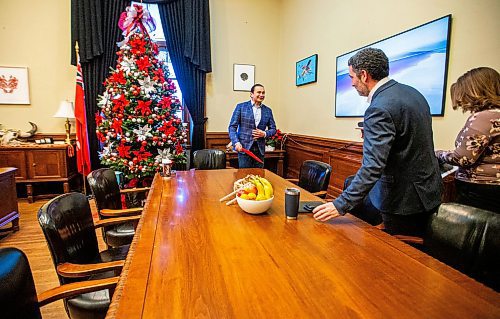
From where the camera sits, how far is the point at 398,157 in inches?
58.9

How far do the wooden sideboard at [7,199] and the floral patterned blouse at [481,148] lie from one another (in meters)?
3.81

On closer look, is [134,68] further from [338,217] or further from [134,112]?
[338,217]

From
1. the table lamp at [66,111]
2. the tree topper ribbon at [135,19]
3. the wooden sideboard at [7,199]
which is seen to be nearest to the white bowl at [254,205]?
the wooden sideboard at [7,199]

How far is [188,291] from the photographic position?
0.82m

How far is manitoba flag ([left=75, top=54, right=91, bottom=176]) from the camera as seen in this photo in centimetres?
441

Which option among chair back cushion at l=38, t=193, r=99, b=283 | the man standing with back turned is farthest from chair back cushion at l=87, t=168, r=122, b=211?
the man standing with back turned

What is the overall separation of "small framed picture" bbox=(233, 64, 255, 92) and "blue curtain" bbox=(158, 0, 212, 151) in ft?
1.61

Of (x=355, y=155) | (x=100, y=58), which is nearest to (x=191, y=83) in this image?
(x=100, y=58)

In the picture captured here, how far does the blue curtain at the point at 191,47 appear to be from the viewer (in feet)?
15.8

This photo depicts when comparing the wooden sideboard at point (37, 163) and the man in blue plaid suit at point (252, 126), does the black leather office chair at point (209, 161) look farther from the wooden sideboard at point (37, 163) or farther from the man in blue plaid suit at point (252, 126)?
the wooden sideboard at point (37, 163)

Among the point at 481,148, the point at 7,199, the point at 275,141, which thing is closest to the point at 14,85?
the point at 7,199

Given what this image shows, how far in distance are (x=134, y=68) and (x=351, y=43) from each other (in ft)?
8.45

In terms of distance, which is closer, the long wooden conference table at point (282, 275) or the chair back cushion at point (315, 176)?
the long wooden conference table at point (282, 275)

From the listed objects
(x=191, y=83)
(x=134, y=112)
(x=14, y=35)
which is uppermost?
(x=14, y=35)
